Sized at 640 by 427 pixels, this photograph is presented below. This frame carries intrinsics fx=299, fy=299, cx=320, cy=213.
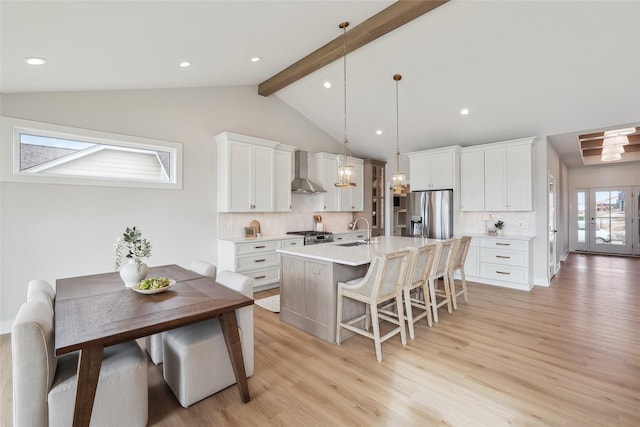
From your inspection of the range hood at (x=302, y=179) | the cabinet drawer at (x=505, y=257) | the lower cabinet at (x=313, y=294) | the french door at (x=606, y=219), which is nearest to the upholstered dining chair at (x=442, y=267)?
the lower cabinet at (x=313, y=294)

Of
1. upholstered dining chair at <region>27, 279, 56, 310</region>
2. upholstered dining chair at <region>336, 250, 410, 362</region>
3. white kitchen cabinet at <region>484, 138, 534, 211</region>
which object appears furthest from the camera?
white kitchen cabinet at <region>484, 138, 534, 211</region>

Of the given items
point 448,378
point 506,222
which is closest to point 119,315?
point 448,378

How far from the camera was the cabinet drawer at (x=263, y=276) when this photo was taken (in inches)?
185

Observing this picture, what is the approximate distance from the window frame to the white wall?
0.07 metres

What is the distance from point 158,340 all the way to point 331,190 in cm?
439

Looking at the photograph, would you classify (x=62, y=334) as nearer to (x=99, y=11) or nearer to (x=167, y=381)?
(x=167, y=381)

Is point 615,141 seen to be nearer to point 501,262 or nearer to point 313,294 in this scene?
point 501,262

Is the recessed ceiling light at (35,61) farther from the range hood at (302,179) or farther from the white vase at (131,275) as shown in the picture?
the range hood at (302,179)

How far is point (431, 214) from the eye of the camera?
5773 mm

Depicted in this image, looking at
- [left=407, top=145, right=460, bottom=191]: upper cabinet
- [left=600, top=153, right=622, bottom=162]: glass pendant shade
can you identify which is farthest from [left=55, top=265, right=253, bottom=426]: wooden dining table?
[left=600, top=153, right=622, bottom=162]: glass pendant shade

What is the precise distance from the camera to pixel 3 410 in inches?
75.9

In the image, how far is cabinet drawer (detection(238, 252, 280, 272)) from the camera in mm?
Answer: 4551

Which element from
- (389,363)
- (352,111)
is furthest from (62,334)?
(352,111)

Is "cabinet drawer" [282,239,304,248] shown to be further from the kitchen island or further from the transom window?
the transom window
